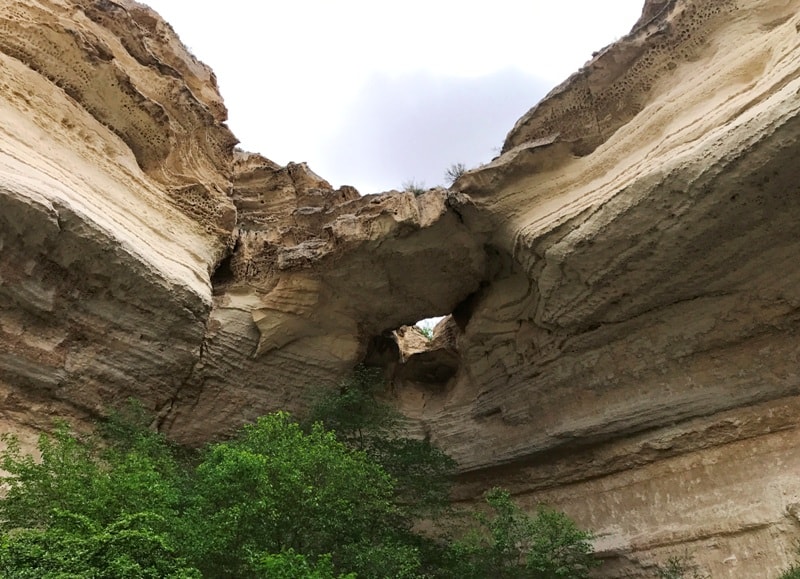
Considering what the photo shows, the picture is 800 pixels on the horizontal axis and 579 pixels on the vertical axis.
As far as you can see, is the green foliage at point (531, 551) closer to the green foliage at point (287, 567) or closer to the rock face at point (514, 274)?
the rock face at point (514, 274)

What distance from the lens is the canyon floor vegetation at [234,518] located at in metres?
4.80

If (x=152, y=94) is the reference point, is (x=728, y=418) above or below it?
below

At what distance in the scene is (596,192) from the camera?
27.1 ft

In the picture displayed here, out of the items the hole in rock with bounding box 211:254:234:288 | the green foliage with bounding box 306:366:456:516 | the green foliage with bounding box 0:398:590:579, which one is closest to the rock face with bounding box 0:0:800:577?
the hole in rock with bounding box 211:254:234:288

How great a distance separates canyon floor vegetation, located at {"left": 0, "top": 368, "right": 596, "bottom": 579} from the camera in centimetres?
480

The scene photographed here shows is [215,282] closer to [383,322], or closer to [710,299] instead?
[383,322]

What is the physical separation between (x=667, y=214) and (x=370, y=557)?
17.4 feet

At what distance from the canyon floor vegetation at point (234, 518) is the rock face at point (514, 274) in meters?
1.28

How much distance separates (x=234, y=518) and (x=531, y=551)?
4.18 metres

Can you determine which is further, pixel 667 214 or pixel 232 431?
pixel 232 431

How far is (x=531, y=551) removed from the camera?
796cm

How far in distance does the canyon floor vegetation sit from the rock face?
1280 mm

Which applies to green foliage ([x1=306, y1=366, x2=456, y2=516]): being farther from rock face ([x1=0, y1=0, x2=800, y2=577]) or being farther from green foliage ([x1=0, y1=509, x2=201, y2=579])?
green foliage ([x1=0, y1=509, x2=201, y2=579])

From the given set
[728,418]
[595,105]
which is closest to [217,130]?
[595,105]
